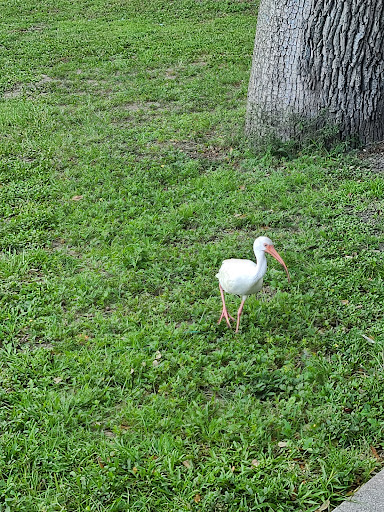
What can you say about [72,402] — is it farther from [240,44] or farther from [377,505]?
[240,44]

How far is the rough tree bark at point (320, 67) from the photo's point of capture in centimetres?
601

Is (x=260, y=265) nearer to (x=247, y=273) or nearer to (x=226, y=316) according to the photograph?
(x=247, y=273)

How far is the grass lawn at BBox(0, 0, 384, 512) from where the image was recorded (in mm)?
3148

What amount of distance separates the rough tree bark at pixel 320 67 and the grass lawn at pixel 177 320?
1.42ft

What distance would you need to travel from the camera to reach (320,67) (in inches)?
243

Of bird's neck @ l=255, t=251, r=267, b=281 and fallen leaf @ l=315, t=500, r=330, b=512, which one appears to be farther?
bird's neck @ l=255, t=251, r=267, b=281

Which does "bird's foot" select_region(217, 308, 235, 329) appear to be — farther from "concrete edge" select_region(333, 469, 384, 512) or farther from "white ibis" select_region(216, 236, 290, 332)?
"concrete edge" select_region(333, 469, 384, 512)

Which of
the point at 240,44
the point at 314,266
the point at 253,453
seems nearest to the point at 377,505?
the point at 253,453

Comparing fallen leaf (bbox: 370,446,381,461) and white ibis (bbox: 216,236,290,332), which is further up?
white ibis (bbox: 216,236,290,332)

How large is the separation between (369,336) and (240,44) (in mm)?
8349

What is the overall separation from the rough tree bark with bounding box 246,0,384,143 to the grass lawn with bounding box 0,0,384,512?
1.42 ft

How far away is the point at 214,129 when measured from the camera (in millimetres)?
7402

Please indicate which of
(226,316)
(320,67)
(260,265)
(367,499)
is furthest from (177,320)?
(320,67)

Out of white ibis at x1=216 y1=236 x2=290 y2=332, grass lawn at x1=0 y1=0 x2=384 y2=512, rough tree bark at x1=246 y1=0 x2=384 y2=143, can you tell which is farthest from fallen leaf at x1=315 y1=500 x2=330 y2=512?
rough tree bark at x1=246 y1=0 x2=384 y2=143
